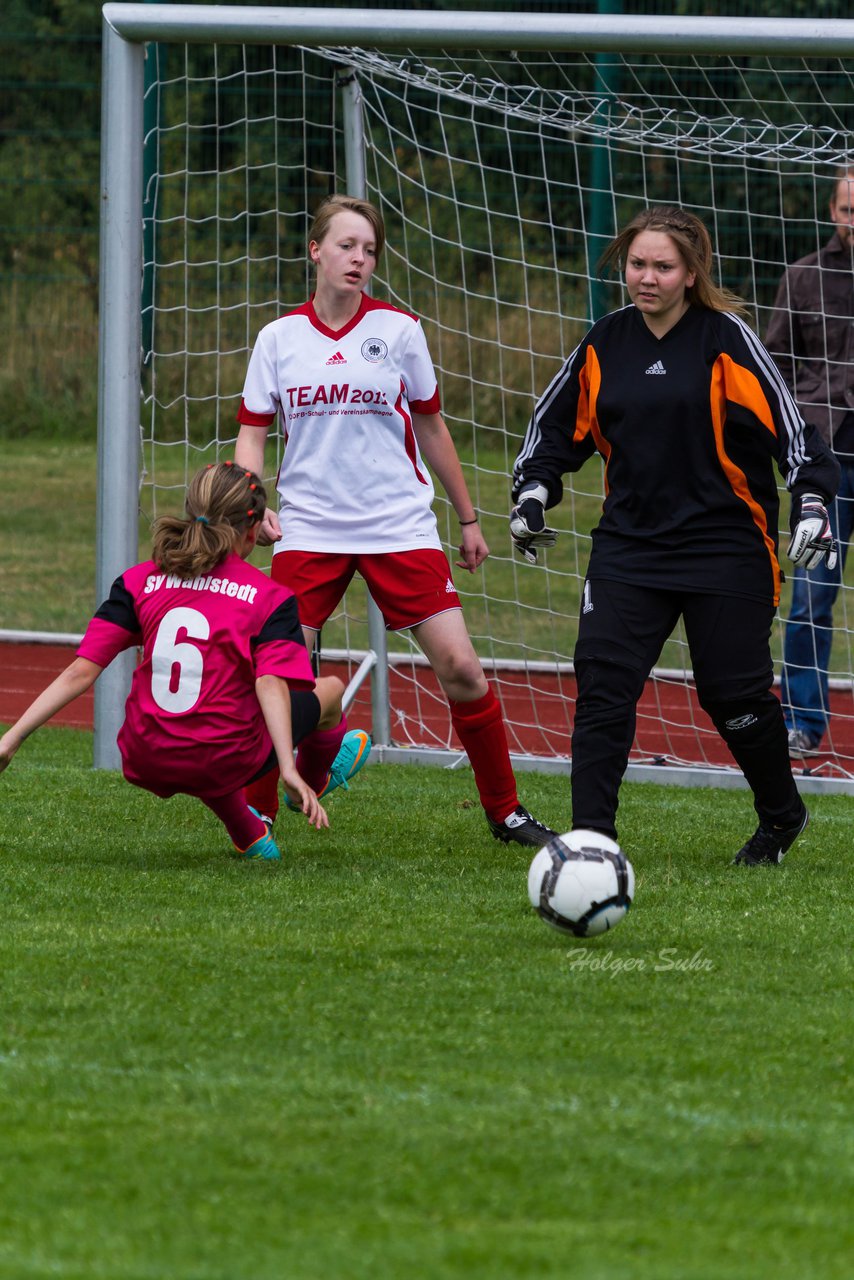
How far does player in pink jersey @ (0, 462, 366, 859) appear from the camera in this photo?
4.92 m

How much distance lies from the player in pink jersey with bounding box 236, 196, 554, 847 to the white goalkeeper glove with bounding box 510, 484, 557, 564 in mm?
485

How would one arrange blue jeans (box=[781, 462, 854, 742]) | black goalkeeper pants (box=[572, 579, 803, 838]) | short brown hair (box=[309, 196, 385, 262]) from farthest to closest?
blue jeans (box=[781, 462, 854, 742]) < short brown hair (box=[309, 196, 385, 262]) < black goalkeeper pants (box=[572, 579, 803, 838])

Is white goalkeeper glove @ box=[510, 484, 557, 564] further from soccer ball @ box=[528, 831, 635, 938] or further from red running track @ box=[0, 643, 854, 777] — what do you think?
red running track @ box=[0, 643, 854, 777]

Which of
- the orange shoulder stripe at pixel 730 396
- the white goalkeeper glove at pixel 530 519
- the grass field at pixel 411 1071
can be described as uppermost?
the orange shoulder stripe at pixel 730 396

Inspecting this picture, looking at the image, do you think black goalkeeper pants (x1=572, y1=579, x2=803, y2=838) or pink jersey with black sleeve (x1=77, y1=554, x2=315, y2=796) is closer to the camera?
black goalkeeper pants (x1=572, y1=579, x2=803, y2=838)

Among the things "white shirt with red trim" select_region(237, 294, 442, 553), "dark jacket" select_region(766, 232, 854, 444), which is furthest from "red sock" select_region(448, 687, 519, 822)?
"dark jacket" select_region(766, 232, 854, 444)

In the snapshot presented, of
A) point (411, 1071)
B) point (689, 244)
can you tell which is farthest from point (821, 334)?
point (411, 1071)

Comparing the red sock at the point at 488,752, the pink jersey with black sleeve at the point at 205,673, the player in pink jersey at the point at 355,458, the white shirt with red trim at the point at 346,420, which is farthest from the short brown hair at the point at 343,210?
the red sock at the point at 488,752

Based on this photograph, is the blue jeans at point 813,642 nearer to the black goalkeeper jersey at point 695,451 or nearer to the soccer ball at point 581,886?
the black goalkeeper jersey at point 695,451

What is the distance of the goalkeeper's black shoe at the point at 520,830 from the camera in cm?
565

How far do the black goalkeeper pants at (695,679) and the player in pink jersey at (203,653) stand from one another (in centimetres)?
77

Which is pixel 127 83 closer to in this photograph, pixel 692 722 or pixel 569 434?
pixel 569 434

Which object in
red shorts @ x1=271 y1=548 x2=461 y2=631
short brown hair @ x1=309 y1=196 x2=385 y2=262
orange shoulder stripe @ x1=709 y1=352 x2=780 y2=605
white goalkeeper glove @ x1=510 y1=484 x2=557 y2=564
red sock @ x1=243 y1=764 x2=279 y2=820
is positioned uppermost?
short brown hair @ x1=309 y1=196 x2=385 y2=262

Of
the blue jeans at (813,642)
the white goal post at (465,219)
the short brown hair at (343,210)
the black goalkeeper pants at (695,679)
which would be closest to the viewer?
the black goalkeeper pants at (695,679)
